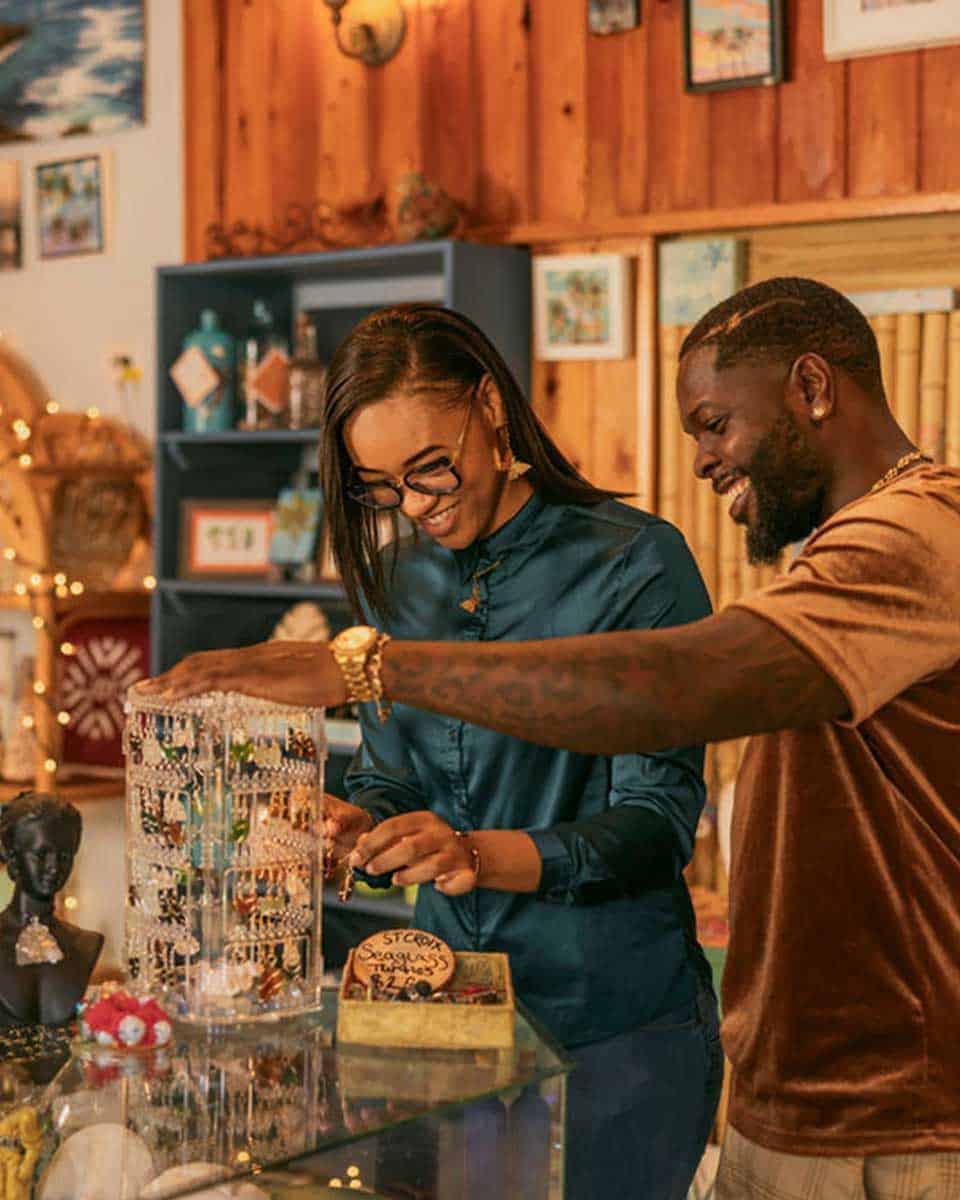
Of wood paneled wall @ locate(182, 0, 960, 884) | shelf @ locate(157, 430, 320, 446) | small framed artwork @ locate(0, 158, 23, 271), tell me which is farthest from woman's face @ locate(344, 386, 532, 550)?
small framed artwork @ locate(0, 158, 23, 271)

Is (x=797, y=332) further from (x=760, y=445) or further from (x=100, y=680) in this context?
(x=100, y=680)

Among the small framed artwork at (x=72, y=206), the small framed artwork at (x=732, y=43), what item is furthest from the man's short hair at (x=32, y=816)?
the small framed artwork at (x=72, y=206)

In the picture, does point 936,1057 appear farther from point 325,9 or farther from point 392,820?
point 325,9

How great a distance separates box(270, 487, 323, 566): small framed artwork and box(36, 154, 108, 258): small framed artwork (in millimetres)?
1192

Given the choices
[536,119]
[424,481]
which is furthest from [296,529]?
[424,481]

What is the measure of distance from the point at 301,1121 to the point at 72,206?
14.9 feet

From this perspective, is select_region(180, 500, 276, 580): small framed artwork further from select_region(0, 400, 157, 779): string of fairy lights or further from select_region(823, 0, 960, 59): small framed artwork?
select_region(823, 0, 960, 59): small framed artwork

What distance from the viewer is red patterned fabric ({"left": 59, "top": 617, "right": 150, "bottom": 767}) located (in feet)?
18.1

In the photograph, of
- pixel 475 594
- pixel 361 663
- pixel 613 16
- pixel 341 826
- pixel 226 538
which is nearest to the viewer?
pixel 361 663

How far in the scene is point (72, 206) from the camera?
5.68 m

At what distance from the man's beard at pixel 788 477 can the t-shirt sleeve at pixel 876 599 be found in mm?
167

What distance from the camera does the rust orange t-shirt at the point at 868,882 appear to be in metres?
1.45

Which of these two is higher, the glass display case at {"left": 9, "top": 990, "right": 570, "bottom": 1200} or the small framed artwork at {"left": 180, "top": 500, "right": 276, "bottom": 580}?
the small framed artwork at {"left": 180, "top": 500, "right": 276, "bottom": 580}

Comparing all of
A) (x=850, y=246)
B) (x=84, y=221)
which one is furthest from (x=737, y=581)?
(x=84, y=221)
